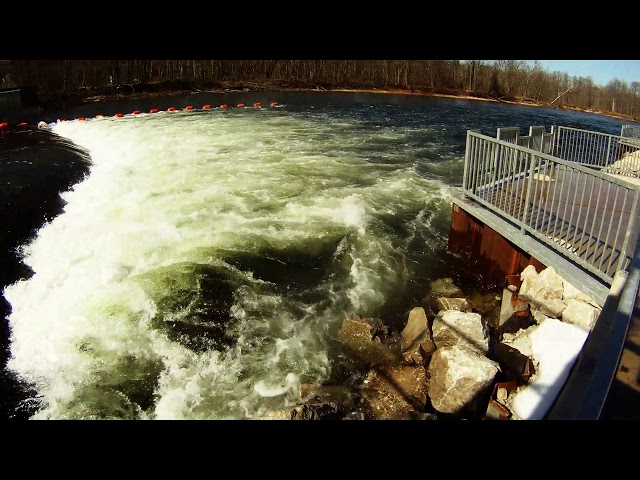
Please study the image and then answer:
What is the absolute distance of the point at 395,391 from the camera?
212 inches

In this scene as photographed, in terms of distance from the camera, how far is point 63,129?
76.2ft

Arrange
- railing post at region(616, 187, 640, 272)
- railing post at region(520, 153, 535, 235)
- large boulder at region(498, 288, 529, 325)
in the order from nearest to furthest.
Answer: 1. railing post at region(616, 187, 640, 272)
2. railing post at region(520, 153, 535, 235)
3. large boulder at region(498, 288, 529, 325)

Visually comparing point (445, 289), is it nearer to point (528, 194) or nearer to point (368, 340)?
point (368, 340)

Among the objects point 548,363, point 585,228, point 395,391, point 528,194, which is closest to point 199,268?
point 395,391

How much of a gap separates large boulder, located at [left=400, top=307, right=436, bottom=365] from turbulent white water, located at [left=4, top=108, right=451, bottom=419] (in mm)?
1088

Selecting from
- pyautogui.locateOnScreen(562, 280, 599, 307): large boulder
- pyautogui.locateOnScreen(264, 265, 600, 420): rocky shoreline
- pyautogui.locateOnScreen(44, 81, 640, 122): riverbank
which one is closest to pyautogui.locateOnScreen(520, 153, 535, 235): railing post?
Answer: pyautogui.locateOnScreen(264, 265, 600, 420): rocky shoreline

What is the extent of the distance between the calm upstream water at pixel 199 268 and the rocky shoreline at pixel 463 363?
0.45m

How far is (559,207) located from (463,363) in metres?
2.59

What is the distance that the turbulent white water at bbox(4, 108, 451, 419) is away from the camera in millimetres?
5742

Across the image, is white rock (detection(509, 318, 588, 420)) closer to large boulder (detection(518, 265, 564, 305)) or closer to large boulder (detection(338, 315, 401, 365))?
large boulder (detection(518, 265, 564, 305))

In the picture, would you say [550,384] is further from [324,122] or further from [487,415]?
[324,122]

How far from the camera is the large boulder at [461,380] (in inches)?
193

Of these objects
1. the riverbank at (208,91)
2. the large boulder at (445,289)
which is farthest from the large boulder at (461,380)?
the riverbank at (208,91)
